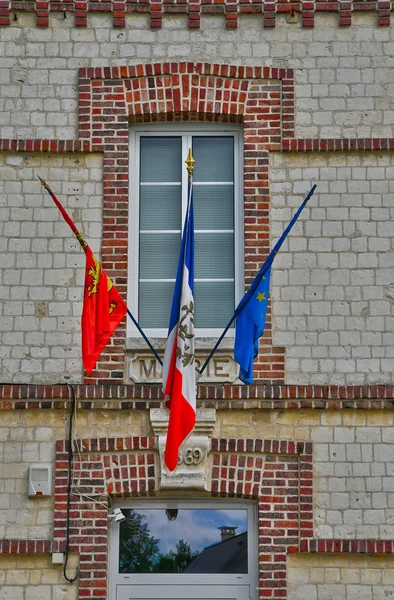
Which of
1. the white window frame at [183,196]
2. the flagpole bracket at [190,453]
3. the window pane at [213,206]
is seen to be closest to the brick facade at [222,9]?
the white window frame at [183,196]

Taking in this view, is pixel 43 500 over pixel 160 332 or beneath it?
beneath

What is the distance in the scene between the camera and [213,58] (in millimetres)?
13562

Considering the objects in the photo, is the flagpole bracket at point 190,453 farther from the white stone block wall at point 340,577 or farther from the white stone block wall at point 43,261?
the white stone block wall at point 340,577

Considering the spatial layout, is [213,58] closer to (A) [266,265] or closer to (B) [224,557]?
(A) [266,265]

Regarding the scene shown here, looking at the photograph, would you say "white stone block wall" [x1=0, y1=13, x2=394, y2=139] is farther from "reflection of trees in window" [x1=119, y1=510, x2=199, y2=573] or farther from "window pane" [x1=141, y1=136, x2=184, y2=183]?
"reflection of trees in window" [x1=119, y1=510, x2=199, y2=573]

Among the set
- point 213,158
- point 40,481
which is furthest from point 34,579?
point 213,158

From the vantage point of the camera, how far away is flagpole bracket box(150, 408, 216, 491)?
40.4 feet

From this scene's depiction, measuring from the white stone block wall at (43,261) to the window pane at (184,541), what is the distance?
1.56 metres

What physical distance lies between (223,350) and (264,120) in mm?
2443

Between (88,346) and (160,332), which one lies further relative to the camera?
(160,332)

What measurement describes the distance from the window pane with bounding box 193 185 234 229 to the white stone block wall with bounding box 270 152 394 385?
505mm

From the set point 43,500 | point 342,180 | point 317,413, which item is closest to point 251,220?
point 342,180

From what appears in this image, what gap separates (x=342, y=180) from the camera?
13203 mm

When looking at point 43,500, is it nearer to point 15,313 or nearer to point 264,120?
point 15,313
